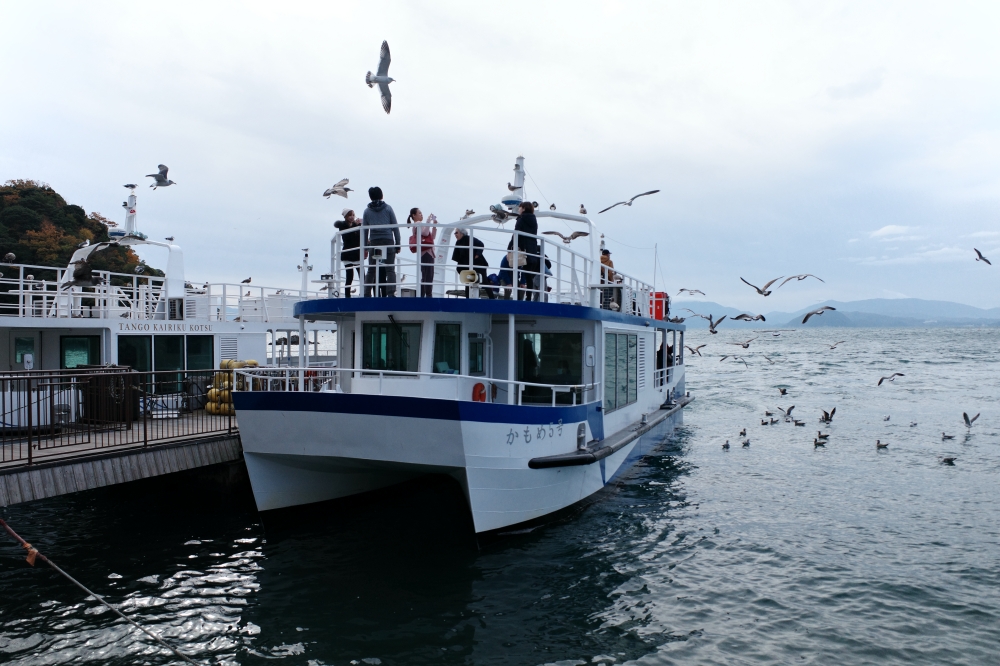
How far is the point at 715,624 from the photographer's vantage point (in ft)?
28.2

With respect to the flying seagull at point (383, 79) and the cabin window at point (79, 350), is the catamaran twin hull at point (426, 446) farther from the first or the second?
the cabin window at point (79, 350)

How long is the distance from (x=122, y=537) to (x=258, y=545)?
2398mm

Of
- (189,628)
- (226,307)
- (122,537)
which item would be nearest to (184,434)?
(122,537)

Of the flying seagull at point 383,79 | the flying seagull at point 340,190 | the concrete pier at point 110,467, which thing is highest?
the flying seagull at point 383,79

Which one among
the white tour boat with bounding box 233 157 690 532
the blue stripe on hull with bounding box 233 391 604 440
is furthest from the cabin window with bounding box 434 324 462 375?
the blue stripe on hull with bounding box 233 391 604 440

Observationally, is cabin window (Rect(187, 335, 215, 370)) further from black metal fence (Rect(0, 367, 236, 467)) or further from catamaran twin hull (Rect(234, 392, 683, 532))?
catamaran twin hull (Rect(234, 392, 683, 532))

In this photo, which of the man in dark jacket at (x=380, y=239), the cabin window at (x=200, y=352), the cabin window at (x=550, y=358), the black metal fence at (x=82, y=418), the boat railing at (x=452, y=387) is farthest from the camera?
the cabin window at (x=200, y=352)

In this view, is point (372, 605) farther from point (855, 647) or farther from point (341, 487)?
point (855, 647)

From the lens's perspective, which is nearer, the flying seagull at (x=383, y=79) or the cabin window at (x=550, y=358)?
the cabin window at (x=550, y=358)

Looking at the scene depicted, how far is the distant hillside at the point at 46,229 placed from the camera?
39.5 m

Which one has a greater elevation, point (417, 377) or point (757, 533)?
point (417, 377)

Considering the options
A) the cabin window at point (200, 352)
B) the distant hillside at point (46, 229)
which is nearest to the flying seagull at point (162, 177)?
the cabin window at point (200, 352)

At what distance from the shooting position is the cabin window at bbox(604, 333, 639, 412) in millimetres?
13617

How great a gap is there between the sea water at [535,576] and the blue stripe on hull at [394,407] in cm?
206
